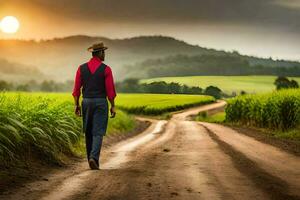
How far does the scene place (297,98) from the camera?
29891 mm

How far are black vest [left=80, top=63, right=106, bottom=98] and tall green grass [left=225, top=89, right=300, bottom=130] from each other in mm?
18388

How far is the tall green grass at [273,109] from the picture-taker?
3036cm

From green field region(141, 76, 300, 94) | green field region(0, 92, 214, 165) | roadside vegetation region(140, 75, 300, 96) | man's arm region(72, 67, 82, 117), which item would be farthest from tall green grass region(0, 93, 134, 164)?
green field region(141, 76, 300, 94)

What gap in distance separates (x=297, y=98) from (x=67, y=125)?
16.5 meters

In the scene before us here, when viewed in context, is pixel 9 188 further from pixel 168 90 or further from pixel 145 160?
pixel 168 90

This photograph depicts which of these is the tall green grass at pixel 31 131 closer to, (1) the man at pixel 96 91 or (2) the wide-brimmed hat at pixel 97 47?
(1) the man at pixel 96 91

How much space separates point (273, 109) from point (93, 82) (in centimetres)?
2147

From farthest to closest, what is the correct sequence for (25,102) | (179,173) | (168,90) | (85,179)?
(168,90) → (25,102) → (179,173) → (85,179)

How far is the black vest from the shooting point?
1280 centimetres

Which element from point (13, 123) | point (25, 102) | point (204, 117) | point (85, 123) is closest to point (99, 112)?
point (85, 123)

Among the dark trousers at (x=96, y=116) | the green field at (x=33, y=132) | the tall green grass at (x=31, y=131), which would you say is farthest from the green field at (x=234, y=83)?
the dark trousers at (x=96, y=116)

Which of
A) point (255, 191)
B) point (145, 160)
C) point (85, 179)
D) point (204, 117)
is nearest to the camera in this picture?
point (255, 191)

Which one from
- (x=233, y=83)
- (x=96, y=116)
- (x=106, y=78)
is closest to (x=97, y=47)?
(x=106, y=78)

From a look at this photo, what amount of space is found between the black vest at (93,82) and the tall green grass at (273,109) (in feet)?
60.3
